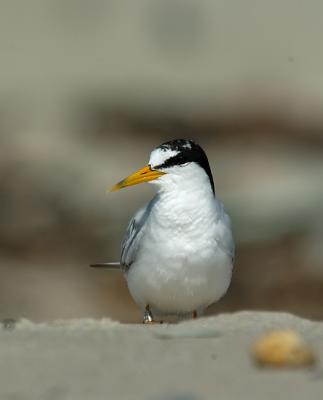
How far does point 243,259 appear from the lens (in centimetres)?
1257

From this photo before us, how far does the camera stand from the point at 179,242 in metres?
7.12

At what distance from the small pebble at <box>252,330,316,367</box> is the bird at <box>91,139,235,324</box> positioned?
2.43 metres

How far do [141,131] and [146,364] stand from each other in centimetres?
1204

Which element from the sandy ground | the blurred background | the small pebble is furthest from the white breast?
the blurred background

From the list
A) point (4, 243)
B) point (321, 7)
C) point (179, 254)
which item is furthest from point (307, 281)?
point (321, 7)

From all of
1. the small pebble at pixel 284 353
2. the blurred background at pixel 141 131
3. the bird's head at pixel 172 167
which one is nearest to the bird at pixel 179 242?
the bird's head at pixel 172 167

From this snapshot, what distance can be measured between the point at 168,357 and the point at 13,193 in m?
9.45

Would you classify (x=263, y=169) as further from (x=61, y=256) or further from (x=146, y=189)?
(x=61, y=256)

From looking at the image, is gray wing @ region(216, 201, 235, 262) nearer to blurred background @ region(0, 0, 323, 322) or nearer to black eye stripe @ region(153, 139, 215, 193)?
black eye stripe @ region(153, 139, 215, 193)

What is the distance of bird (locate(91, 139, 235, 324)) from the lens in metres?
7.11

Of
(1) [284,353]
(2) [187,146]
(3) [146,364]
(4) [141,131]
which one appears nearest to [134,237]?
(2) [187,146]

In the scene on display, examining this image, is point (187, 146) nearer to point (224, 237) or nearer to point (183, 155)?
point (183, 155)

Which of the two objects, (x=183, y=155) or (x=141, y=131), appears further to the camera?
(x=141, y=131)

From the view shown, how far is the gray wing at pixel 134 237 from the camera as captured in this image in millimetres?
7422
